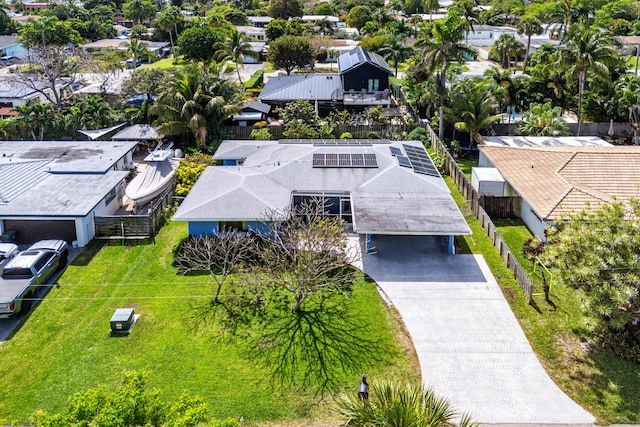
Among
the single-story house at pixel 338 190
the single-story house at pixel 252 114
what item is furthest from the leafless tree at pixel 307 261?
the single-story house at pixel 252 114

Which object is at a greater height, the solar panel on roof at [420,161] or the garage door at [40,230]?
the solar panel on roof at [420,161]

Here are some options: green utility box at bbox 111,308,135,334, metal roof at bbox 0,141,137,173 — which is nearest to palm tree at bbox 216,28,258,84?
metal roof at bbox 0,141,137,173

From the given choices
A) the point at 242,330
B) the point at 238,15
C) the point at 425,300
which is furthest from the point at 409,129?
the point at 238,15

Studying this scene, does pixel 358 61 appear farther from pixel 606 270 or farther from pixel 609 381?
pixel 609 381

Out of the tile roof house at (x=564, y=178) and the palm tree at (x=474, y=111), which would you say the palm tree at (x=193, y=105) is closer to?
the palm tree at (x=474, y=111)

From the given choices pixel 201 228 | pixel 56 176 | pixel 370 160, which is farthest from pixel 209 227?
pixel 56 176

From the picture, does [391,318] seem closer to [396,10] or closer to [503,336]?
[503,336]
